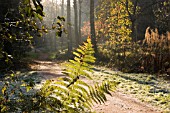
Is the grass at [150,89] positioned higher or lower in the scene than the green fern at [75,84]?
lower

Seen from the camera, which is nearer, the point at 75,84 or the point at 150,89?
the point at 75,84

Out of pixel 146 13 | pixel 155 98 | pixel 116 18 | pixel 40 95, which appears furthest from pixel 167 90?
pixel 146 13

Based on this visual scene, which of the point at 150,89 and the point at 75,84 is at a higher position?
the point at 75,84

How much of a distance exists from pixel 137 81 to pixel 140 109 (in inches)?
149

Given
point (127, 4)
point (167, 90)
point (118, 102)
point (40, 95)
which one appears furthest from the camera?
point (127, 4)

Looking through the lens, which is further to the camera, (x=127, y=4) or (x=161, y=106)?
(x=127, y=4)

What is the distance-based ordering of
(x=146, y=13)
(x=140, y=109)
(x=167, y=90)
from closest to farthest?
(x=140, y=109) → (x=167, y=90) → (x=146, y=13)

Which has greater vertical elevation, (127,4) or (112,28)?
(127,4)

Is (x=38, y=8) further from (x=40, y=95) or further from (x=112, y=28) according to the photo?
(x=112, y=28)

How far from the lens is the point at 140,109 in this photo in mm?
6582

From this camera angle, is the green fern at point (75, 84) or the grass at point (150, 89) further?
the grass at point (150, 89)

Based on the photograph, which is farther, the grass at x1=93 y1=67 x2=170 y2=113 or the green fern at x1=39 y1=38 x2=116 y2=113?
the grass at x1=93 y1=67 x2=170 y2=113

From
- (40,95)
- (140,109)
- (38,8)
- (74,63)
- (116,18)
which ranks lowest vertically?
(140,109)

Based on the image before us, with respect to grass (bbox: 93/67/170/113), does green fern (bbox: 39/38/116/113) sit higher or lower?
higher
